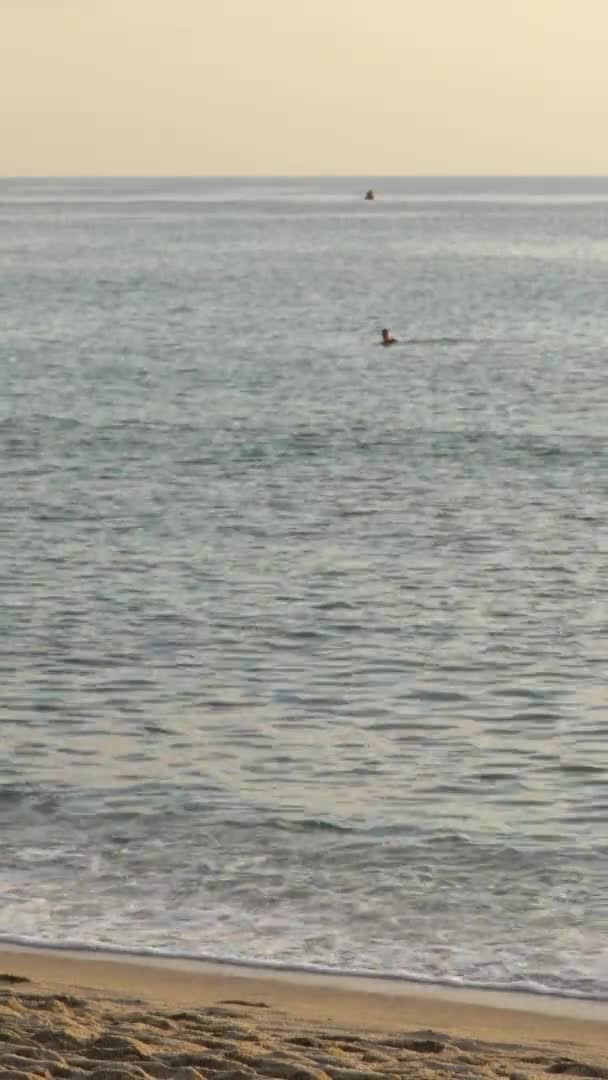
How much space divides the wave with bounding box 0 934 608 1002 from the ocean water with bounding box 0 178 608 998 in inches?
1.9

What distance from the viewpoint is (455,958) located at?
11766mm

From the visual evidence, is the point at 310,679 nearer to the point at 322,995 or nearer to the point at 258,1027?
the point at 322,995

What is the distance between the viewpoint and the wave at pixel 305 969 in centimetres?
1113

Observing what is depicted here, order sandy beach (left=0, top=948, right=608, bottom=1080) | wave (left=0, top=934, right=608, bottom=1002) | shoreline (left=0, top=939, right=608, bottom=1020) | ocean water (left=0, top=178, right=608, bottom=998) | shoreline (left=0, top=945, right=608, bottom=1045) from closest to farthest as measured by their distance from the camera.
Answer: sandy beach (left=0, top=948, right=608, bottom=1080) → shoreline (left=0, top=945, right=608, bottom=1045) → shoreline (left=0, top=939, right=608, bottom=1020) → wave (left=0, top=934, right=608, bottom=1002) → ocean water (left=0, top=178, right=608, bottom=998)

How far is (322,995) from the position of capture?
36.1ft

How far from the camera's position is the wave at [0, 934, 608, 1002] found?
11133mm

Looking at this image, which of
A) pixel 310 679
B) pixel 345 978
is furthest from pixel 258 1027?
pixel 310 679

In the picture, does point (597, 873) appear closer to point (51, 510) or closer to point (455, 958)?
point (455, 958)

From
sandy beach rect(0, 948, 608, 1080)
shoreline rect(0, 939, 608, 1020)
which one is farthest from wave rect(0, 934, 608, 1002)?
sandy beach rect(0, 948, 608, 1080)

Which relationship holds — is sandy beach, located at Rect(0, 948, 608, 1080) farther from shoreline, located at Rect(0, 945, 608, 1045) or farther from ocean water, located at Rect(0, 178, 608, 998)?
ocean water, located at Rect(0, 178, 608, 998)

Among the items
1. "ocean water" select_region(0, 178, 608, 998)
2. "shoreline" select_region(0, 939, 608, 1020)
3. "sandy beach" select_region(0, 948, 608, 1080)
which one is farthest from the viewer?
"ocean water" select_region(0, 178, 608, 998)

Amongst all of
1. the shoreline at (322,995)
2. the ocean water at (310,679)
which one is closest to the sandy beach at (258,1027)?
the shoreline at (322,995)

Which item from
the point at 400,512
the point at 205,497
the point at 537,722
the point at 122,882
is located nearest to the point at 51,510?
the point at 205,497

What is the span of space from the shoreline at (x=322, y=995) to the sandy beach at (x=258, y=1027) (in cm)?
1
